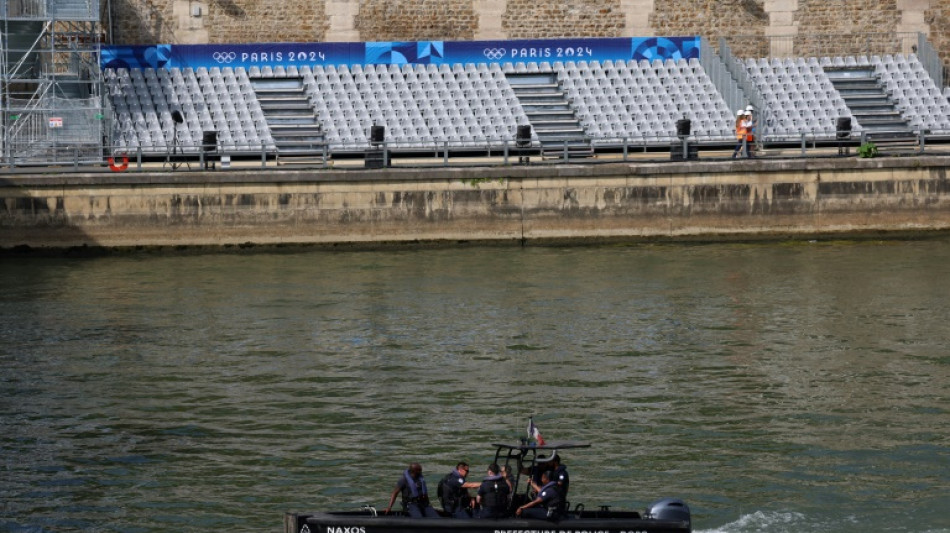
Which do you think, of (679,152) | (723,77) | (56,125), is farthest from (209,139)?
(723,77)

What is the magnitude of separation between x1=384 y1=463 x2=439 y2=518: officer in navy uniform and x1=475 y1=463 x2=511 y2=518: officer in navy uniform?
618mm

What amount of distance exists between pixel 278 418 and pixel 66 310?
10.7 meters

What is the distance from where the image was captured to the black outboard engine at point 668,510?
1852 centimetres

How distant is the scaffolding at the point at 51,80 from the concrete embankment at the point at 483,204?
3154mm

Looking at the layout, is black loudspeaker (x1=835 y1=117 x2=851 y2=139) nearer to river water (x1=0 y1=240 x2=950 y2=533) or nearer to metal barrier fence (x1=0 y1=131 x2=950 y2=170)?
metal barrier fence (x1=0 y1=131 x2=950 y2=170)

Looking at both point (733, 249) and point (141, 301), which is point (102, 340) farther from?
point (733, 249)

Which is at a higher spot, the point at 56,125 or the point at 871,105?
the point at 871,105

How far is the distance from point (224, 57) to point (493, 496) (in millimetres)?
33668

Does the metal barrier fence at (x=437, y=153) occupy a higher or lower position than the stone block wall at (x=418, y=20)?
lower

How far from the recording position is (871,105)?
166ft

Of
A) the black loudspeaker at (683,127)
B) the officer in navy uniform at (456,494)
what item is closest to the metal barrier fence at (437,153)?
the black loudspeaker at (683,127)

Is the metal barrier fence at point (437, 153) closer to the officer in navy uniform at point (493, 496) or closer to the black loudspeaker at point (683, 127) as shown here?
the black loudspeaker at point (683, 127)

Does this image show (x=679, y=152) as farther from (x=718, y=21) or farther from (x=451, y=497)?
(x=451, y=497)

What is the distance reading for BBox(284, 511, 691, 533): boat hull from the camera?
1834 centimetres
